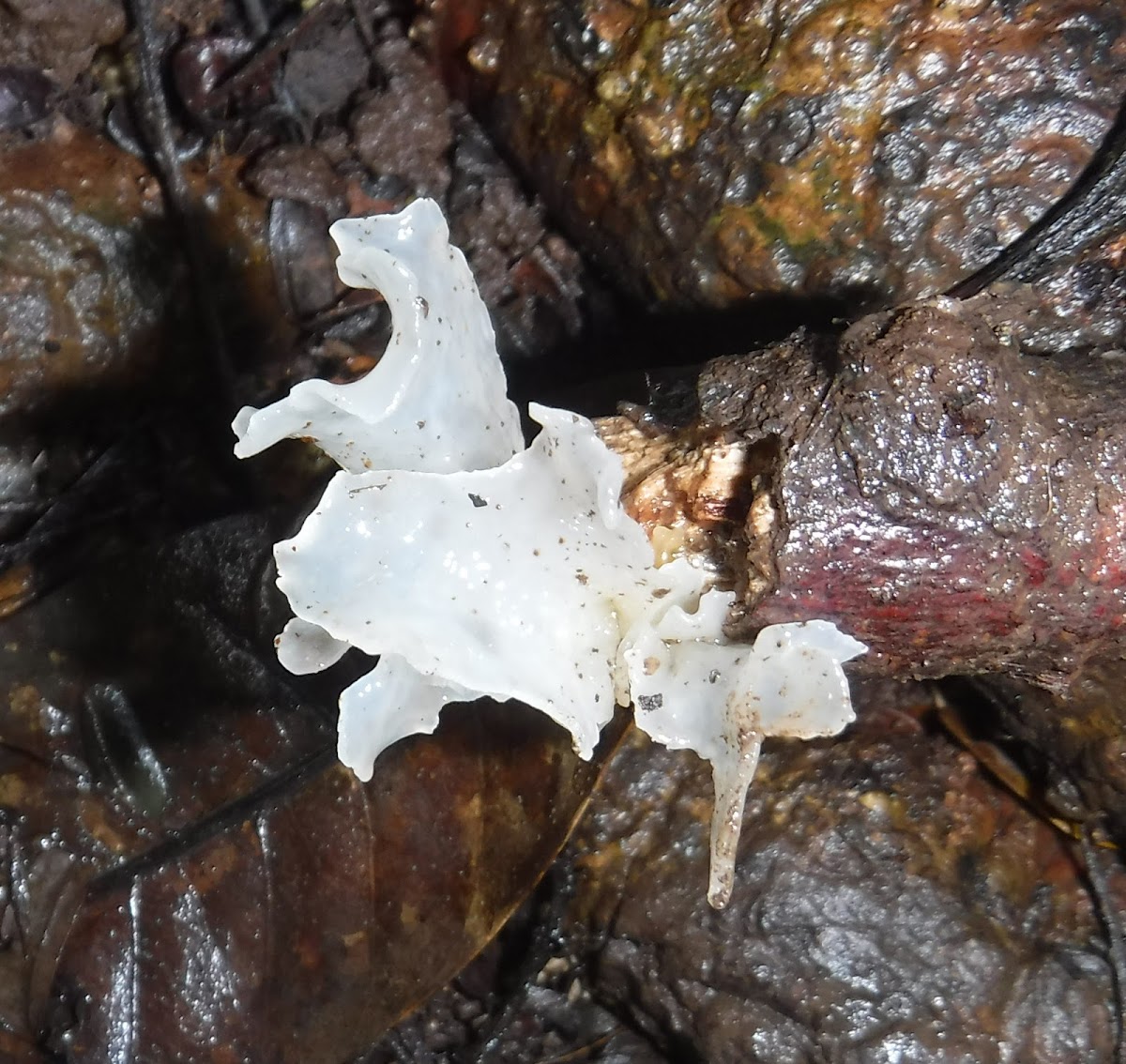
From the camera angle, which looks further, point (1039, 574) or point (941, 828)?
point (941, 828)

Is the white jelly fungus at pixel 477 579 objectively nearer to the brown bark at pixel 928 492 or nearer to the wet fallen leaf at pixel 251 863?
the brown bark at pixel 928 492

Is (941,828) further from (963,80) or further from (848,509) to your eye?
(963,80)

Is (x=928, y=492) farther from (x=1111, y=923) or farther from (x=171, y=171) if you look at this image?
(x=171, y=171)

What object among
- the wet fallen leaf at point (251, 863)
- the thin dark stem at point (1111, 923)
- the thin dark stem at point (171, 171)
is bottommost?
the thin dark stem at point (1111, 923)

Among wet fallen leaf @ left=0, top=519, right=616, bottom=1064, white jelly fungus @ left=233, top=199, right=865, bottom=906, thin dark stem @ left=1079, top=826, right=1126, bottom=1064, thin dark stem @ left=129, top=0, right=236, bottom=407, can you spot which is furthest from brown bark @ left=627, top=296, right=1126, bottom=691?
thin dark stem @ left=129, top=0, right=236, bottom=407

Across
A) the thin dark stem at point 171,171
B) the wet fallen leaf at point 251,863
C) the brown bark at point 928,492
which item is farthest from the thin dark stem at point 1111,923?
the thin dark stem at point 171,171

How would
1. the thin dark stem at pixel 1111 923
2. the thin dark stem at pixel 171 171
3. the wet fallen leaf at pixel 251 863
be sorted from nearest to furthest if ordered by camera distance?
the wet fallen leaf at pixel 251 863 < the thin dark stem at pixel 1111 923 < the thin dark stem at pixel 171 171

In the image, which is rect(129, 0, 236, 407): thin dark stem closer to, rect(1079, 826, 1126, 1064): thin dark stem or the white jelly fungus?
the white jelly fungus

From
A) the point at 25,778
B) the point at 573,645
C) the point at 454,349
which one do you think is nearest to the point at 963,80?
the point at 454,349

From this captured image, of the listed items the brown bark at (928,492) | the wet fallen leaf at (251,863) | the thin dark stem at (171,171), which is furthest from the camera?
the thin dark stem at (171,171)
